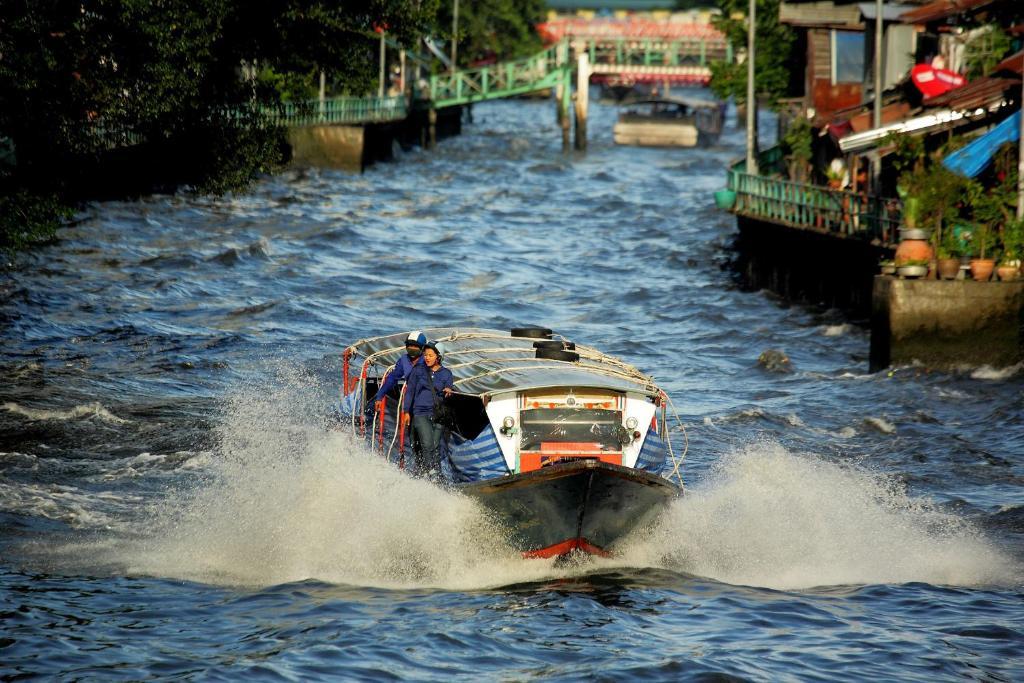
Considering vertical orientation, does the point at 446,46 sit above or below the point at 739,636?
above

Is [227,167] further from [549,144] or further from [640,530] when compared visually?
[549,144]

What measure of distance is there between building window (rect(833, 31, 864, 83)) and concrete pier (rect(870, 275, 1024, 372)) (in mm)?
24383

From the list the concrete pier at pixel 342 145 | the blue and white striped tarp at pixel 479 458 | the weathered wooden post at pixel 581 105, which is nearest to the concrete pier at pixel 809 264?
the blue and white striped tarp at pixel 479 458

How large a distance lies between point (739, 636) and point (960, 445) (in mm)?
9383

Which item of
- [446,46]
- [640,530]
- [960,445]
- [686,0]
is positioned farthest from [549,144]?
[686,0]

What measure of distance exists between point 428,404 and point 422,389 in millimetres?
181

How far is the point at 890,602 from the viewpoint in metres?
15.6

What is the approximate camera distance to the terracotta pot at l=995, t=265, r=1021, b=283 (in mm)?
25766

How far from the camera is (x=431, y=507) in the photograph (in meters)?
15.8

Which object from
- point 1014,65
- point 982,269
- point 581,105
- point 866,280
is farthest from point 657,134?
point 982,269

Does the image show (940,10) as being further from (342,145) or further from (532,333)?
(342,145)

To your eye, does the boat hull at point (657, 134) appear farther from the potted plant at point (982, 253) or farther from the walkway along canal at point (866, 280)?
the potted plant at point (982, 253)

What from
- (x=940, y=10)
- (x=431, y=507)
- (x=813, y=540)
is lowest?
(x=813, y=540)

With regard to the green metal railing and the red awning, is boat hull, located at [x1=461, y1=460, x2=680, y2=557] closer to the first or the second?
the red awning
